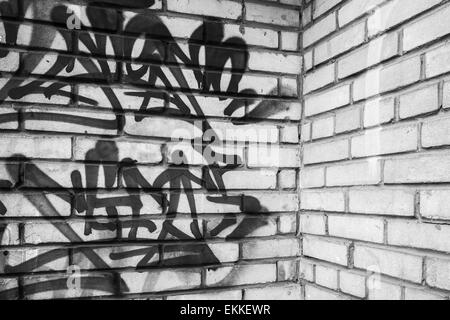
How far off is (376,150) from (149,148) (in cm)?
86

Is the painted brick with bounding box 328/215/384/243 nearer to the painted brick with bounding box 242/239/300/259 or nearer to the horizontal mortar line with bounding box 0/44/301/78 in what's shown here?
the painted brick with bounding box 242/239/300/259

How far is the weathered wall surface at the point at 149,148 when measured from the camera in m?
1.60

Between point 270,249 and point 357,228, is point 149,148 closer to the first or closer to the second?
point 270,249

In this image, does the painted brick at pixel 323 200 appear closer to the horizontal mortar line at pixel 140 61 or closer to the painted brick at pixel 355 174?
the painted brick at pixel 355 174

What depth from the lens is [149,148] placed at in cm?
174

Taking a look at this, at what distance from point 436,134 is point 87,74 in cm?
125

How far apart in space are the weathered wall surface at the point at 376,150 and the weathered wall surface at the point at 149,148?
143mm

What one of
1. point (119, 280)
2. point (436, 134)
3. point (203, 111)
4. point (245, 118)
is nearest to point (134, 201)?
point (119, 280)

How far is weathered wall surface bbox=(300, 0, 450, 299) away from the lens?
4.18ft

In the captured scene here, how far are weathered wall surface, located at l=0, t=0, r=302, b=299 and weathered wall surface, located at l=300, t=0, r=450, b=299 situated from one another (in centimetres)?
14

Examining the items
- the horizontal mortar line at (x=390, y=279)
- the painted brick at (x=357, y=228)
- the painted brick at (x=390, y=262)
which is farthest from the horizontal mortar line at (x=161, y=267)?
the painted brick at (x=390, y=262)

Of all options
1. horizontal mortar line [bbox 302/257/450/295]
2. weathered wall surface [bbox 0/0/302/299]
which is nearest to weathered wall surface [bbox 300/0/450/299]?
horizontal mortar line [bbox 302/257/450/295]
